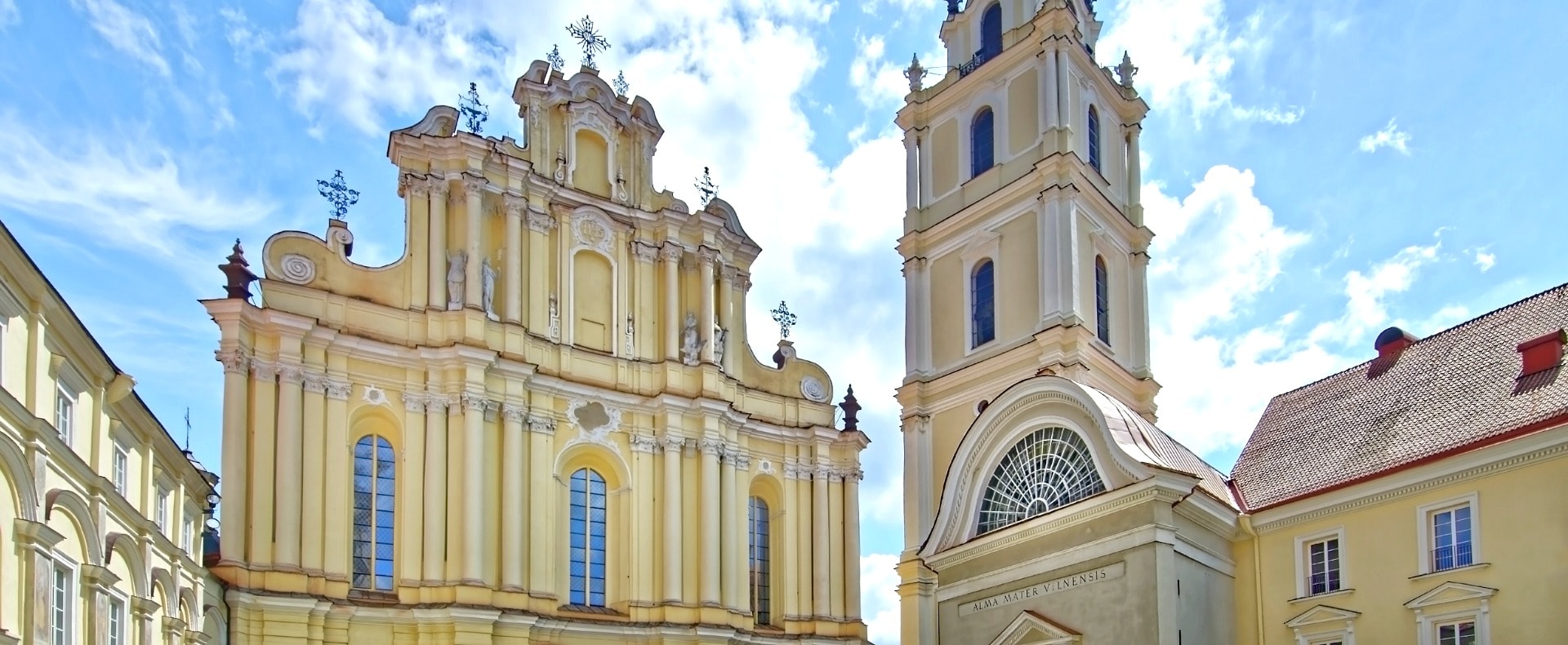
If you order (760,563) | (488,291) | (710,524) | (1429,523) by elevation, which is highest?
(488,291)

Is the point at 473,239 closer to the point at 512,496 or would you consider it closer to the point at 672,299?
the point at 672,299

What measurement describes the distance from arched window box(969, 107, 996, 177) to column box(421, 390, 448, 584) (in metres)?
15.4

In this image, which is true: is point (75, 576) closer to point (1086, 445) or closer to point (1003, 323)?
point (1086, 445)

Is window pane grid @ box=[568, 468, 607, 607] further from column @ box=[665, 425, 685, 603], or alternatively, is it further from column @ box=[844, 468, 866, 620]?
column @ box=[844, 468, 866, 620]

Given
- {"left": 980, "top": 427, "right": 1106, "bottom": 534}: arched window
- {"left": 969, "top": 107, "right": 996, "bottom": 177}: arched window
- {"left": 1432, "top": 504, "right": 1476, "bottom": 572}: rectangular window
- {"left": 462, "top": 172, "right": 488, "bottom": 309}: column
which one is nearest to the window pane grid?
{"left": 462, "top": 172, "right": 488, "bottom": 309}: column

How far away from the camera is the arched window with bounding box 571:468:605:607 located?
31.5 m

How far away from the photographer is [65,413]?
15.6m

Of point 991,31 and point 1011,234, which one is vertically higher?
point 991,31

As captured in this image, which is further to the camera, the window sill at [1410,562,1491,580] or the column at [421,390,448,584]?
the column at [421,390,448,584]

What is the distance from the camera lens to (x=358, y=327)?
29.8 meters

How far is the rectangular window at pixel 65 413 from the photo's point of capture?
15.2m

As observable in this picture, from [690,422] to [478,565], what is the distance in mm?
6811

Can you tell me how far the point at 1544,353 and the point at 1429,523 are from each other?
3013mm

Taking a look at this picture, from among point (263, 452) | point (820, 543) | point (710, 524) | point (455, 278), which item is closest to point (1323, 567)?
point (710, 524)
